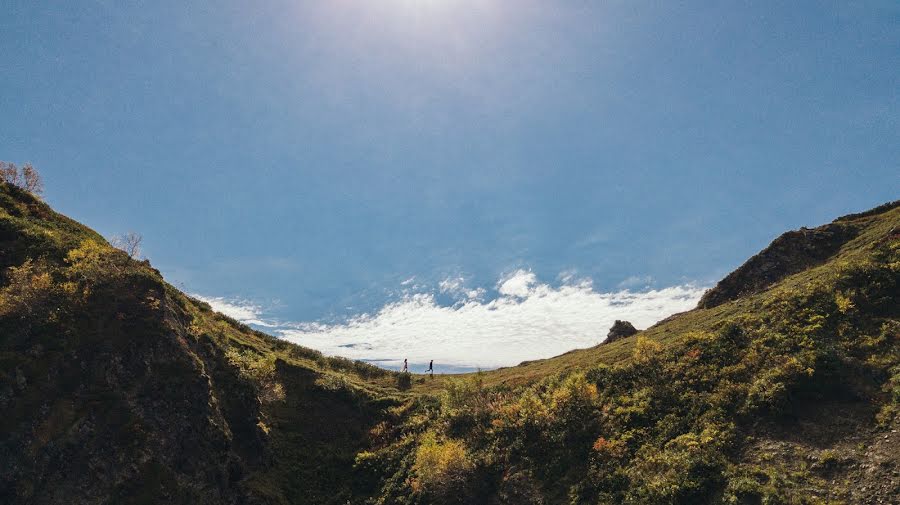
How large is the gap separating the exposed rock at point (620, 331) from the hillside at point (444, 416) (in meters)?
35.4

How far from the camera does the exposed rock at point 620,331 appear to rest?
81.1m

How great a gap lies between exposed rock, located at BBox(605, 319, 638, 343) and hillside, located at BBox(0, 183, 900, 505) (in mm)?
35430

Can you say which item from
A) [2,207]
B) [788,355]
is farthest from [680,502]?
[2,207]

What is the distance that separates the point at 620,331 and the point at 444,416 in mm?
50777

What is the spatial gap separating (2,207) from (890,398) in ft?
264

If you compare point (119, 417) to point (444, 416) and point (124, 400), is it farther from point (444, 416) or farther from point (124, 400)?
point (444, 416)

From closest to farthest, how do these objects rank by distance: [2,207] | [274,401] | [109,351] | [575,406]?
[109,351] → [575,406] → [2,207] → [274,401]

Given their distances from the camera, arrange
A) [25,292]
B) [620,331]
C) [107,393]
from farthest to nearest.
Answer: [620,331] → [25,292] → [107,393]

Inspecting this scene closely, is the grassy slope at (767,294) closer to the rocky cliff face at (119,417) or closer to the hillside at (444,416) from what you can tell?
the hillside at (444,416)

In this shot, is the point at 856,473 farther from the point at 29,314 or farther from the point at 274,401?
the point at 29,314

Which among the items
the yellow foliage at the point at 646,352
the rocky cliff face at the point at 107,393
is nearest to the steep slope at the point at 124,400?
the rocky cliff face at the point at 107,393

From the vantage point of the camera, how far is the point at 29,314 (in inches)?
1273

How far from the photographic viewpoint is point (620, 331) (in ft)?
270

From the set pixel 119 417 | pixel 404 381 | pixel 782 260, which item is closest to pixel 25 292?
pixel 119 417
